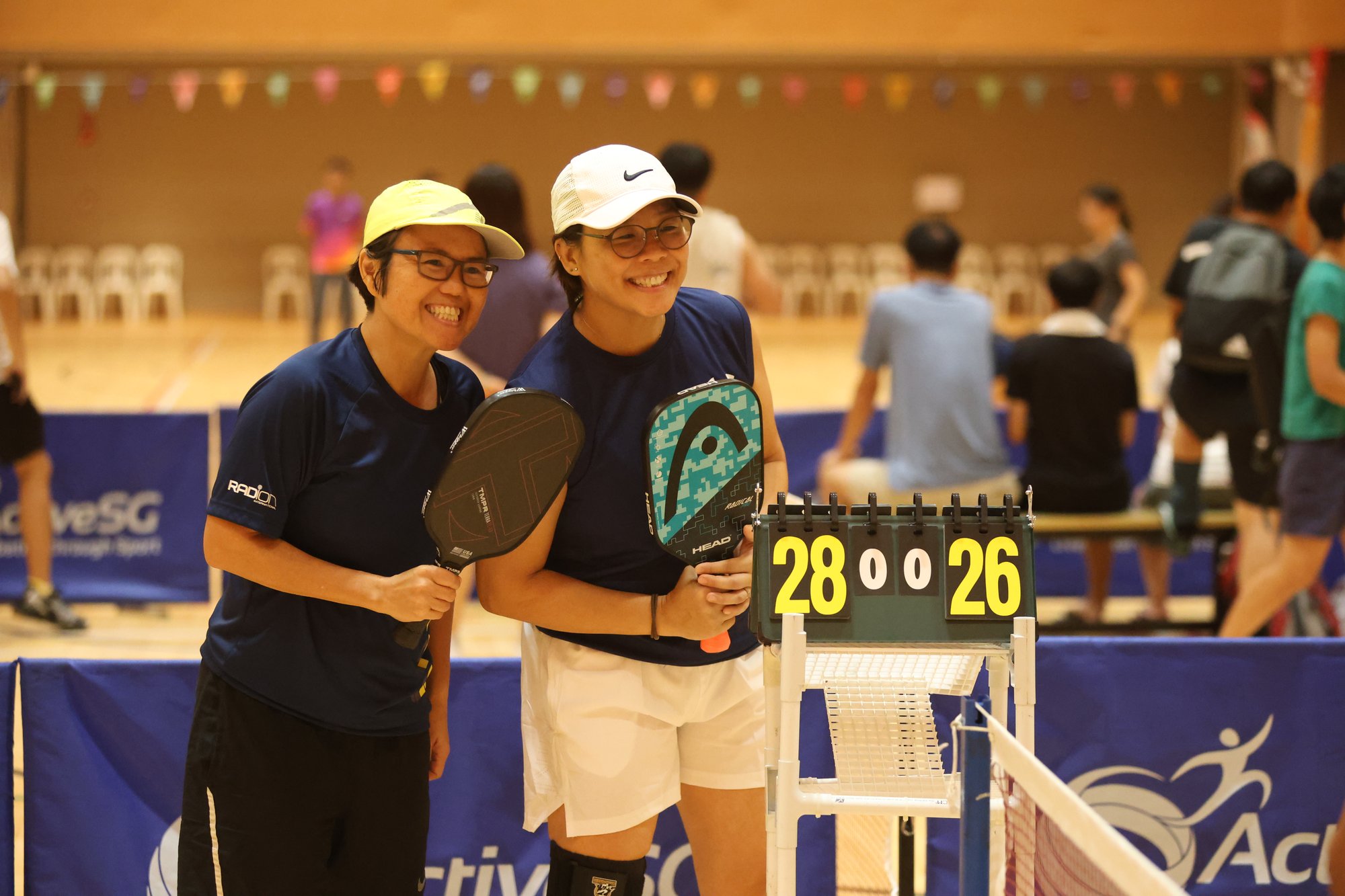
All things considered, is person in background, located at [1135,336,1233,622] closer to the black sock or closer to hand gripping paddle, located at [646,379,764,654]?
the black sock

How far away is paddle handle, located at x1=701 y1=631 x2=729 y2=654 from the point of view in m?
2.08

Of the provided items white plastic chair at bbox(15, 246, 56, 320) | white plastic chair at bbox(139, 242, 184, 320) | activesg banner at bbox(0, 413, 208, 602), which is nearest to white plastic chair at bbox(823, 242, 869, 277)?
white plastic chair at bbox(139, 242, 184, 320)

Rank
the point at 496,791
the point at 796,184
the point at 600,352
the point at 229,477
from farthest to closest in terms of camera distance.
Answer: the point at 796,184 → the point at 496,791 → the point at 600,352 → the point at 229,477

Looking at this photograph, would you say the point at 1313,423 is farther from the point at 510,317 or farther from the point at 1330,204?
the point at 510,317

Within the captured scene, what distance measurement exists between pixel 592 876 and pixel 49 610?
396cm

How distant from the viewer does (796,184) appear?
18.1 m

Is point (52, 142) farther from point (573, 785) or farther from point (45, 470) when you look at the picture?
point (573, 785)

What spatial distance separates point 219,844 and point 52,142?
1705 cm

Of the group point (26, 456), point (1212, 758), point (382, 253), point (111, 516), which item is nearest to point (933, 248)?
point (1212, 758)

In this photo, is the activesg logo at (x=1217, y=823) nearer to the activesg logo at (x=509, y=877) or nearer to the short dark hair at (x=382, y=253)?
the activesg logo at (x=509, y=877)

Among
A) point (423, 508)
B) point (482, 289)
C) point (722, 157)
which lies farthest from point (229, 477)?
point (722, 157)

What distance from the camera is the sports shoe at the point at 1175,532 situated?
515cm

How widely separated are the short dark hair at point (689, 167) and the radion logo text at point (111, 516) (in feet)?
9.73

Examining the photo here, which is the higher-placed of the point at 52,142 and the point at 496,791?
the point at 52,142
